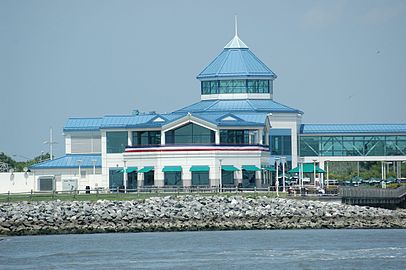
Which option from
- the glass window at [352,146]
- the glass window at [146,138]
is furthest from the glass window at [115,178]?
the glass window at [352,146]

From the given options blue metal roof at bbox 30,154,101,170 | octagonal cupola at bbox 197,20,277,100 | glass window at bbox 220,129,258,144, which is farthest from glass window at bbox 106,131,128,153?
octagonal cupola at bbox 197,20,277,100

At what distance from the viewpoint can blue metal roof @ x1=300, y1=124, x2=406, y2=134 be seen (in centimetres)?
11788

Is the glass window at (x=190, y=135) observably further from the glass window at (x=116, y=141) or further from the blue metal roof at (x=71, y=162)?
the blue metal roof at (x=71, y=162)

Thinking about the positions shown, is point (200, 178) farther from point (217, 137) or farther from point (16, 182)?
point (16, 182)

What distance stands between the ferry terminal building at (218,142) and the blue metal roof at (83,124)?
0.28ft

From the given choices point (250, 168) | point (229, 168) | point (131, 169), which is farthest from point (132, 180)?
point (250, 168)

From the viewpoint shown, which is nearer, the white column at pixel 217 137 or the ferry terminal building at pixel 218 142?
the ferry terminal building at pixel 218 142

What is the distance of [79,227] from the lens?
7731 cm

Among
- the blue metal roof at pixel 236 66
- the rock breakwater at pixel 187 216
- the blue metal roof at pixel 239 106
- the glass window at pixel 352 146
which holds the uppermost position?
the blue metal roof at pixel 236 66

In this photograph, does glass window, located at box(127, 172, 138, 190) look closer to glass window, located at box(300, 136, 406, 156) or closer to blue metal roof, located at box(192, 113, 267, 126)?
blue metal roof, located at box(192, 113, 267, 126)

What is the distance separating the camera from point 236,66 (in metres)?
120

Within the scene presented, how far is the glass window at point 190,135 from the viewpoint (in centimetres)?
10638

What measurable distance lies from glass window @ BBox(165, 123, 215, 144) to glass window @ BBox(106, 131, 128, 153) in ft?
17.1

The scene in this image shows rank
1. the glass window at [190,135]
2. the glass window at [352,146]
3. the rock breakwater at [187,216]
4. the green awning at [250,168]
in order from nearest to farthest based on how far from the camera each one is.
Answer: the rock breakwater at [187,216], the green awning at [250,168], the glass window at [190,135], the glass window at [352,146]
